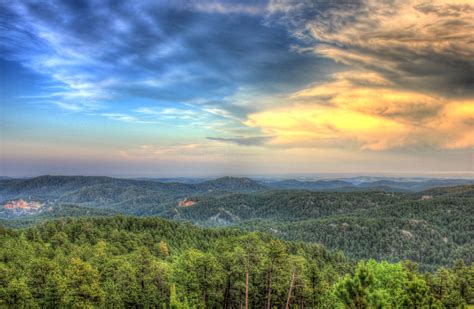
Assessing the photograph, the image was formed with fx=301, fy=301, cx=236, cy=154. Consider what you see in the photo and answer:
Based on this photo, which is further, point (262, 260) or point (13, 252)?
point (13, 252)

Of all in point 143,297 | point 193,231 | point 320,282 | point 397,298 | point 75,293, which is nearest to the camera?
point 397,298

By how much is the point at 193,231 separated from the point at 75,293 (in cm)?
12561

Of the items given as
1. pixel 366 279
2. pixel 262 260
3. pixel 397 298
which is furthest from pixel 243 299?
pixel 366 279

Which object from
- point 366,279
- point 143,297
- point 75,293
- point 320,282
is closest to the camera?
point 366,279

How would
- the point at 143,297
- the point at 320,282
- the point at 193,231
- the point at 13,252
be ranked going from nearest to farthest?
the point at 143,297 → the point at 320,282 → the point at 13,252 → the point at 193,231

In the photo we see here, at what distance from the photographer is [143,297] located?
52000 mm

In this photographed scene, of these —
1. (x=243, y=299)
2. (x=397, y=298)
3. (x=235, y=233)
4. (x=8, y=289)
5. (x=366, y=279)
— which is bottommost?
(x=235, y=233)

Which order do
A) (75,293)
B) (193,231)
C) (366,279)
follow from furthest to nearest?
(193,231) < (75,293) < (366,279)

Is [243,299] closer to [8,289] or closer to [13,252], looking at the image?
[8,289]

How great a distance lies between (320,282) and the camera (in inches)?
2186

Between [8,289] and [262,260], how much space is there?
132 ft

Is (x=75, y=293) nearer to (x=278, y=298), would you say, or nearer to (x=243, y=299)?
(x=243, y=299)

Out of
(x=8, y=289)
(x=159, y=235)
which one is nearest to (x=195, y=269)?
(x=8, y=289)

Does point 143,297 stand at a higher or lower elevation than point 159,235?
higher
